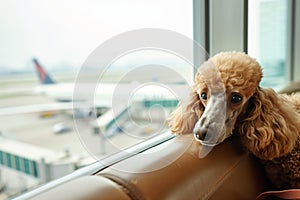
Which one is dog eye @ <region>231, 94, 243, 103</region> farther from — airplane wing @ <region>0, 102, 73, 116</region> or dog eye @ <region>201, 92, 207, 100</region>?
airplane wing @ <region>0, 102, 73, 116</region>

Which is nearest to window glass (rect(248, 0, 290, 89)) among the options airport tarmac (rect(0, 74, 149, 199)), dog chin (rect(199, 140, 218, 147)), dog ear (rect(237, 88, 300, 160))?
dog ear (rect(237, 88, 300, 160))

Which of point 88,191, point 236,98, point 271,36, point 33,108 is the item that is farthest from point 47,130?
point 271,36

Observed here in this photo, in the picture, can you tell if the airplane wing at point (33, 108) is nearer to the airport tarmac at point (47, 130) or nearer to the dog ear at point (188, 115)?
the airport tarmac at point (47, 130)

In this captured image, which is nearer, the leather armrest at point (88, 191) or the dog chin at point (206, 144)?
the leather armrest at point (88, 191)

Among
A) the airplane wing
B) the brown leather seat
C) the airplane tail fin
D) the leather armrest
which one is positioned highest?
the airplane tail fin

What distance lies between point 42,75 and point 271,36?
1892 millimetres

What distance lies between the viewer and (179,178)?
0.66m

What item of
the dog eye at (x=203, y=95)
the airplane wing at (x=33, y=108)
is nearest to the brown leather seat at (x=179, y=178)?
the dog eye at (x=203, y=95)

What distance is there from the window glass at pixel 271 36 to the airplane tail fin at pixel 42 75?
1.33 metres

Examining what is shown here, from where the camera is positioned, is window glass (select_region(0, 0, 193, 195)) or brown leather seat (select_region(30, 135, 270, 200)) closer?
brown leather seat (select_region(30, 135, 270, 200))

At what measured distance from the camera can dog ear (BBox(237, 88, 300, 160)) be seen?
2.61 feet

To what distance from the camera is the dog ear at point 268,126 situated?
0.80 metres

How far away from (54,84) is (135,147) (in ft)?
0.98

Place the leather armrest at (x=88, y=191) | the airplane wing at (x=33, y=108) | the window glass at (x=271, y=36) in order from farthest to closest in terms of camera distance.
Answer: the window glass at (x=271, y=36)
the airplane wing at (x=33, y=108)
the leather armrest at (x=88, y=191)
